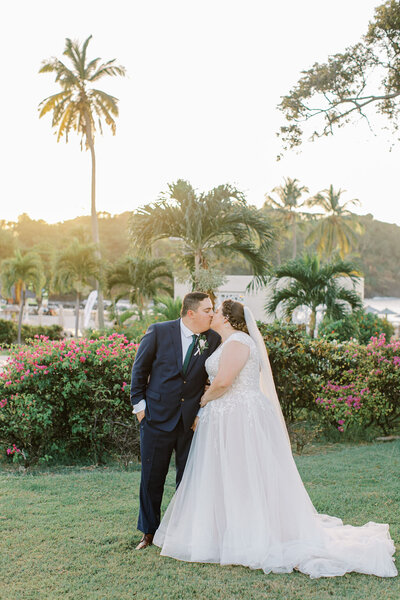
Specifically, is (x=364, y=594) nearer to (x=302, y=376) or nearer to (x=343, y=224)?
(x=302, y=376)

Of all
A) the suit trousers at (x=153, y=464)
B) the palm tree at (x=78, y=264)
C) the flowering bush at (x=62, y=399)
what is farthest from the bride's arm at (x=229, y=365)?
the palm tree at (x=78, y=264)

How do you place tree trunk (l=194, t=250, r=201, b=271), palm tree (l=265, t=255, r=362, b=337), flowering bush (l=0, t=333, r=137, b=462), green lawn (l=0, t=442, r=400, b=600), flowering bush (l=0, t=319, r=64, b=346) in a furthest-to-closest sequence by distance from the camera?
flowering bush (l=0, t=319, r=64, b=346)
tree trunk (l=194, t=250, r=201, b=271)
palm tree (l=265, t=255, r=362, b=337)
flowering bush (l=0, t=333, r=137, b=462)
green lawn (l=0, t=442, r=400, b=600)

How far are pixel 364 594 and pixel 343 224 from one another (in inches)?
2063

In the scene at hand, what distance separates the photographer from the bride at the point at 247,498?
3.96 meters

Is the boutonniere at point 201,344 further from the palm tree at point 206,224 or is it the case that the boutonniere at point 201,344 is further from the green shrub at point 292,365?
the palm tree at point 206,224

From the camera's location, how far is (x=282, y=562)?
3.89 m

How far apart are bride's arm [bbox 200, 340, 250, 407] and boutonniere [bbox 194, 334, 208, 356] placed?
0.61ft

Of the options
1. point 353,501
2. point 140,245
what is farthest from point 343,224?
point 353,501

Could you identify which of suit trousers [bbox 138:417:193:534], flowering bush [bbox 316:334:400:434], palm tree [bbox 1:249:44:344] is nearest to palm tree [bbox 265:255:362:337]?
flowering bush [bbox 316:334:400:434]

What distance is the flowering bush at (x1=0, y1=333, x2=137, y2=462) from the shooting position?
22.3 ft

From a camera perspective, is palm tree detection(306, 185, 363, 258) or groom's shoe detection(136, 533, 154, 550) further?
palm tree detection(306, 185, 363, 258)

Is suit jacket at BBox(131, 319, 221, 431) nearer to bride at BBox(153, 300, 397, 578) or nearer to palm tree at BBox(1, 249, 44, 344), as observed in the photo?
bride at BBox(153, 300, 397, 578)

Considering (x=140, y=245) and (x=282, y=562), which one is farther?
(x=140, y=245)

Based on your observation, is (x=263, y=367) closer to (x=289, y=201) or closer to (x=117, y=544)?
(x=117, y=544)
